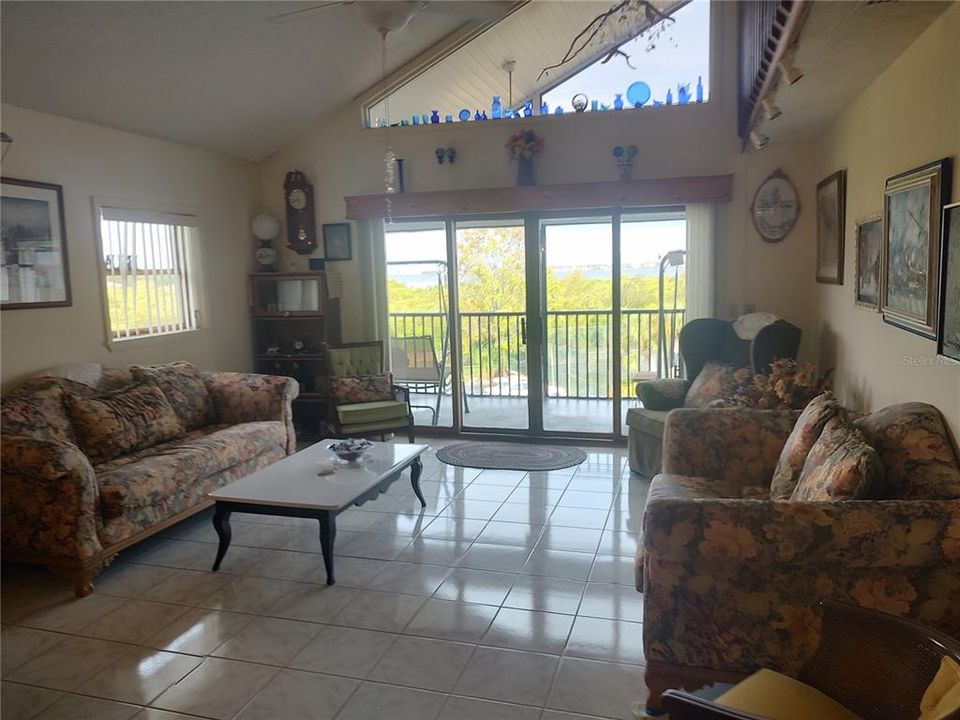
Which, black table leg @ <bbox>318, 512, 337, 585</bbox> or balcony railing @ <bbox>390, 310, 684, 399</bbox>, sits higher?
balcony railing @ <bbox>390, 310, 684, 399</bbox>

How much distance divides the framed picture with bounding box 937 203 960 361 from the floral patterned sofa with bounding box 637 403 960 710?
10.7 inches

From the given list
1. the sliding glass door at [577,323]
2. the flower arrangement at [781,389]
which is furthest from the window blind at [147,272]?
the flower arrangement at [781,389]

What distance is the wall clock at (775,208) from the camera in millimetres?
4969

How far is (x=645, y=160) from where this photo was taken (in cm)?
525

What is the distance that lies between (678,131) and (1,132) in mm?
4413

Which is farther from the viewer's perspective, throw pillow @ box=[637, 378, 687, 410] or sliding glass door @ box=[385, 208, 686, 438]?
sliding glass door @ box=[385, 208, 686, 438]

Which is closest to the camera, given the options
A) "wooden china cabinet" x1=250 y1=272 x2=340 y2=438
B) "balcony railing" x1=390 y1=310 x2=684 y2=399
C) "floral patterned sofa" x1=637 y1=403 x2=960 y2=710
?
"floral patterned sofa" x1=637 y1=403 x2=960 y2=710

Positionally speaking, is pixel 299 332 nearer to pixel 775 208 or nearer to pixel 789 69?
pixel 775 208


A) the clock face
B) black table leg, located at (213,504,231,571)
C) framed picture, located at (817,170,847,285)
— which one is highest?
the clock face

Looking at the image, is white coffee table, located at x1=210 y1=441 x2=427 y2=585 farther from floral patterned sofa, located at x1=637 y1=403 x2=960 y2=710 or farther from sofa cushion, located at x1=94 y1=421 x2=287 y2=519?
floral patterned sofa, located at x1=637 y1=403 x2=960 y2=710

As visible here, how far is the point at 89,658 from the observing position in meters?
2.62

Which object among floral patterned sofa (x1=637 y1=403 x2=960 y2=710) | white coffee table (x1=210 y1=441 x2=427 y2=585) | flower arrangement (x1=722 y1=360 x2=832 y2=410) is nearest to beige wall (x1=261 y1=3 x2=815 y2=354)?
flower arrangement (x1=722 y1=360 x2=832 y2=410)

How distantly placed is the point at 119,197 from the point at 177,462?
6.91 feet

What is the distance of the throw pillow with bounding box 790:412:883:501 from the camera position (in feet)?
6.70
